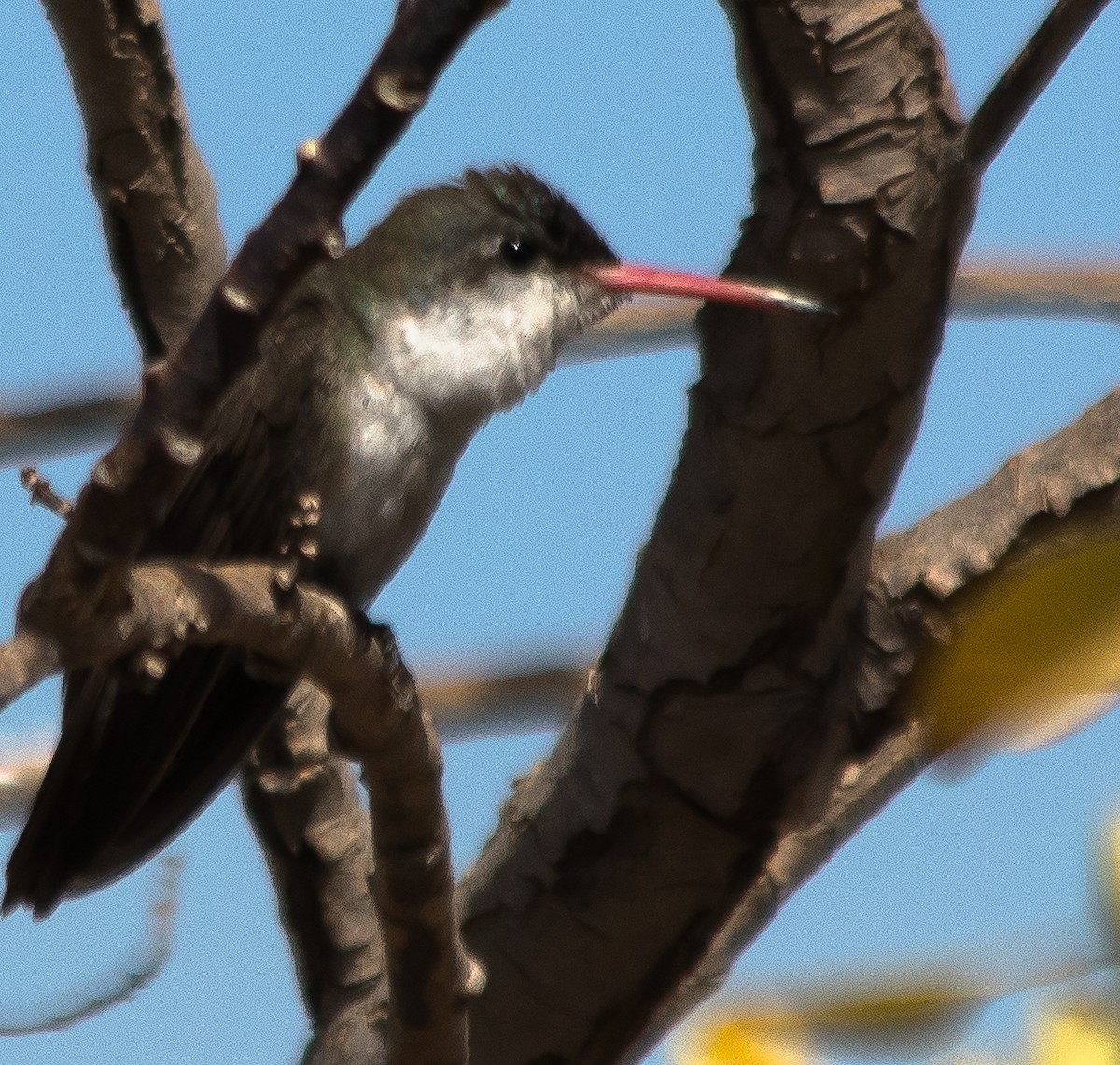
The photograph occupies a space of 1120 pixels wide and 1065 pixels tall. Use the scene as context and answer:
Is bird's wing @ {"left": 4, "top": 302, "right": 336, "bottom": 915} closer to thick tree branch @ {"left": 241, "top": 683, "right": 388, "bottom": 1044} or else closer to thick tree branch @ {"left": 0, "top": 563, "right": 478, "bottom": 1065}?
thick tree branch @ {"left": 0, "top": 563, "right": 478, "bottom": 1065}

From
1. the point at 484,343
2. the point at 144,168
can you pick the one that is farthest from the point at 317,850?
the point at 144,168

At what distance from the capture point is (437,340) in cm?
388

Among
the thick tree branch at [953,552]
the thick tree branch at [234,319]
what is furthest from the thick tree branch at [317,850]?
the thick tree branch at [234,319]

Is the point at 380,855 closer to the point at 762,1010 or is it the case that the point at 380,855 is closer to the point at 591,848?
the point at 591,848

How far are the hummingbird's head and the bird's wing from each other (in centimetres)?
23

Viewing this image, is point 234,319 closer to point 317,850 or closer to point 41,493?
point 41,493

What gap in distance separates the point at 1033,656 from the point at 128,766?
3.17 meters

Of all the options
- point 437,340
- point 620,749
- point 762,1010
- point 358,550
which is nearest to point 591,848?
point 620,749

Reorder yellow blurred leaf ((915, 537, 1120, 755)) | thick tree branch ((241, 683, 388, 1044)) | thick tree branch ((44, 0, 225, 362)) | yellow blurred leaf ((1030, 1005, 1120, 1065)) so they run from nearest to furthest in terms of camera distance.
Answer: yellow blurred leaf ((915, 537, 1120, 755))
yellow blurred leaf ((1030, 1005, 1120, 1065))
thick tree branch ((44, 0, 225, 362))
thick tree branch ((241, 683, 388, 1044))

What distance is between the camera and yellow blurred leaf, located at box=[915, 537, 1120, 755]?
0.65 metres

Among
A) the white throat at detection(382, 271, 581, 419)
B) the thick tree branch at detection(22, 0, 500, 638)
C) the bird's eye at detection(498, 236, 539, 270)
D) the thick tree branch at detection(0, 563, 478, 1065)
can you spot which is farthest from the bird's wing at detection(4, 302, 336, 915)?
the thick tree branch at detection(22, 0, 500, 638)

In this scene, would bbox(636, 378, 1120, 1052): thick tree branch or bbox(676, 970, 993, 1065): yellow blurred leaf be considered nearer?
bbox(676, 970, 993, 1065): yellow blurred leaf

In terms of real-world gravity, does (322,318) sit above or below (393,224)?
below

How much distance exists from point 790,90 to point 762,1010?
8.12 feet
